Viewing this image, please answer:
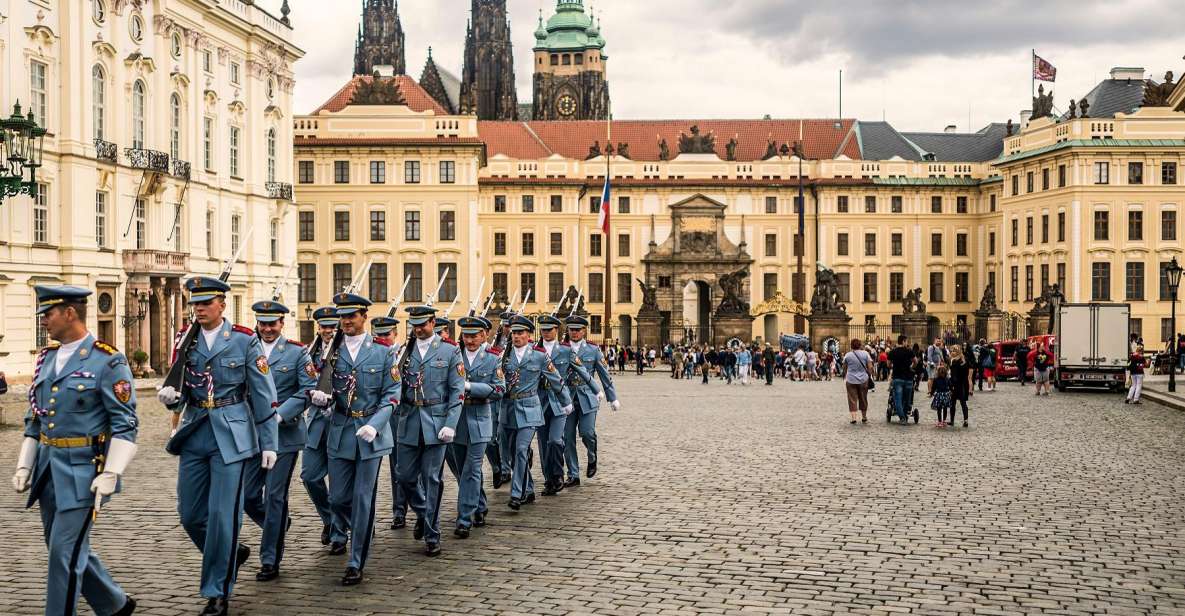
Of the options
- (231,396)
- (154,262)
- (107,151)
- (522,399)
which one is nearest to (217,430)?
(231,396)

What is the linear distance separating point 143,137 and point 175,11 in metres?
4.59

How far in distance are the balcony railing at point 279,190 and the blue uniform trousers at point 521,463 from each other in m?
40.4

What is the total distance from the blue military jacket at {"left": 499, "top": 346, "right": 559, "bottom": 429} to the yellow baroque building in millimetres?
48924

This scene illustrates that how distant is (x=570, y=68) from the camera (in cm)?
12319

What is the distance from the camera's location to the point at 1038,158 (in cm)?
6469

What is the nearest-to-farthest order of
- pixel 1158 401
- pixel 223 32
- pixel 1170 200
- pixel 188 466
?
1. pixel 188 466
2. pixel 1158 401
3. pixel 223 32
4. pixel 1170 200

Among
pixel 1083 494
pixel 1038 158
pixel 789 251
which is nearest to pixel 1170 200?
pixel 1038 158

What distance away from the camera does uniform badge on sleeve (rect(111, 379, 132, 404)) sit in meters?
6.95

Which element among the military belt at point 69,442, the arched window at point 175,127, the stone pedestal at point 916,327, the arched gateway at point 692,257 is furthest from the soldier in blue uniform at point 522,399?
the arched gateway at point 692,257

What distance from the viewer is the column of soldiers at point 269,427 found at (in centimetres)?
686

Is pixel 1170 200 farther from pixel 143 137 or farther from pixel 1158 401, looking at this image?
pixel 143 137

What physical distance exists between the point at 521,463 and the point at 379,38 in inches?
4165

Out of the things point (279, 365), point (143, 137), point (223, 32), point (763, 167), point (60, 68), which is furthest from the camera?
point (763, 167)

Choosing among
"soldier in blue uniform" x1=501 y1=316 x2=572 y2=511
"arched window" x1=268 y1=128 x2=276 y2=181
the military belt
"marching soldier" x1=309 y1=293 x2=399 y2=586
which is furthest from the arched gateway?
the military belt
